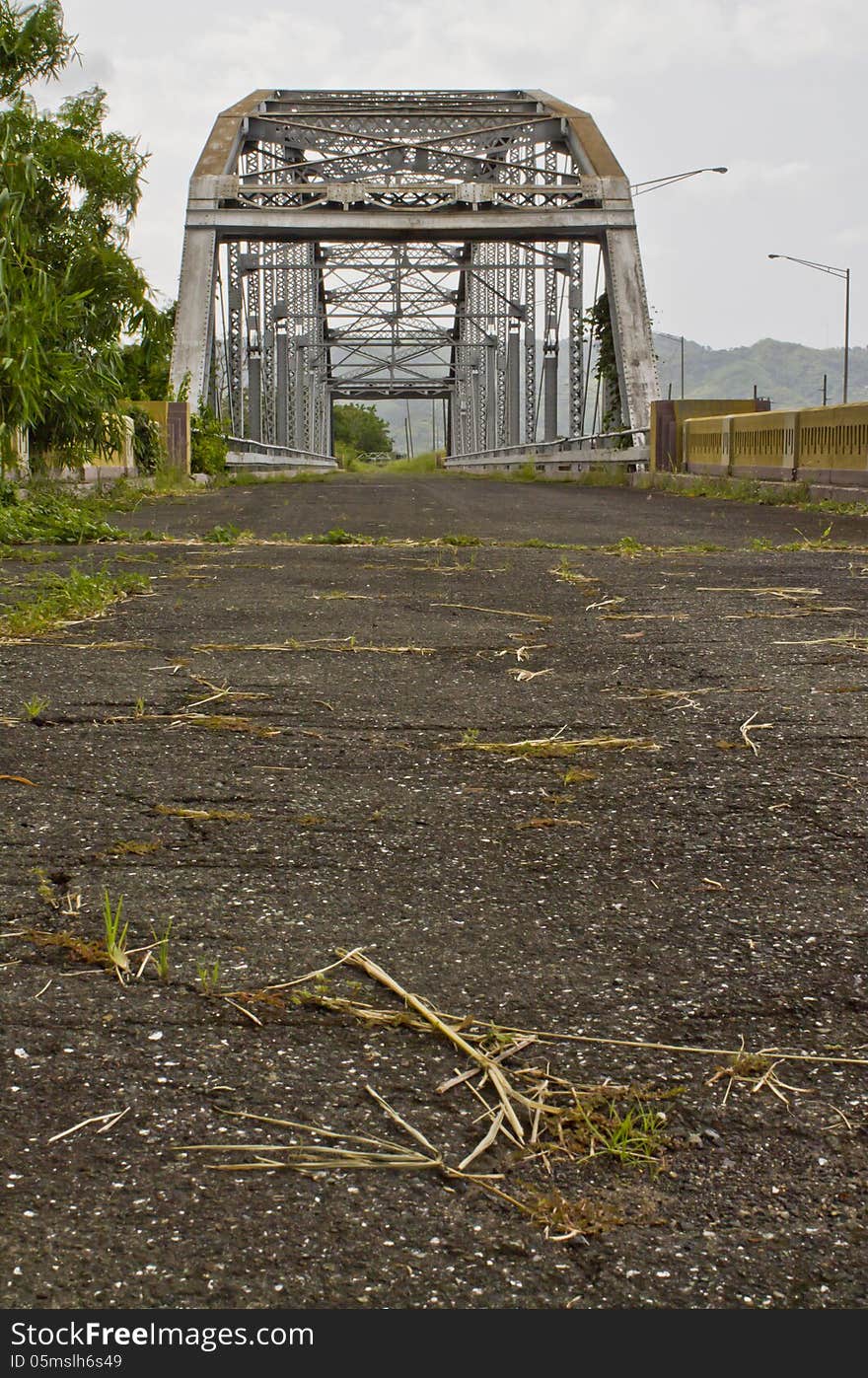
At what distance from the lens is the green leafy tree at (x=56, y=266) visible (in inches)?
364

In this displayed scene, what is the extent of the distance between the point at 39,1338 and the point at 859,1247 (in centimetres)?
75

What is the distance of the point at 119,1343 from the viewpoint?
1154 millimetres

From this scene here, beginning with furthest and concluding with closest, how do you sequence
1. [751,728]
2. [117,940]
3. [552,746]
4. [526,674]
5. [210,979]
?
[526,674] < [751,728] < [552,746] < [117,940] < [210,979]

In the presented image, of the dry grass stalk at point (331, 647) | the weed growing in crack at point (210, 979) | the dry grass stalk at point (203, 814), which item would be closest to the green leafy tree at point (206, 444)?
the dry grass stalk at point (331, 647)

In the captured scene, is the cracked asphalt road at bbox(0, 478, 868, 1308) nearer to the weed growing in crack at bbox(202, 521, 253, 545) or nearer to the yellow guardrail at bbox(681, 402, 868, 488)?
the weed growing in crack at bbox(202, 521, 253, 545)

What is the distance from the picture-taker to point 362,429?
136m

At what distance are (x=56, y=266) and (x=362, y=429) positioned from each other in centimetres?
12419

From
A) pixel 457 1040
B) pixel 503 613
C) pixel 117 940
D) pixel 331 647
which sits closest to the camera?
pixel 457 1040

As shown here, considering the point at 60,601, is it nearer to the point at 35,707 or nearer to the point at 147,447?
the point at 35,707

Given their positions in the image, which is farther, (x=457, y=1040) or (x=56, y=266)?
(x=56, y=266)

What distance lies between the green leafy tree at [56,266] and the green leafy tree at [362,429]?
112m

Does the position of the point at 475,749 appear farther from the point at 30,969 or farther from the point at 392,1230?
the point at 392,1230

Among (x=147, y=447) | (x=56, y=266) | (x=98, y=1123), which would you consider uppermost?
(x=56, y=266)

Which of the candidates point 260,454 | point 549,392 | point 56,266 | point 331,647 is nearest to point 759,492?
point 56,266
